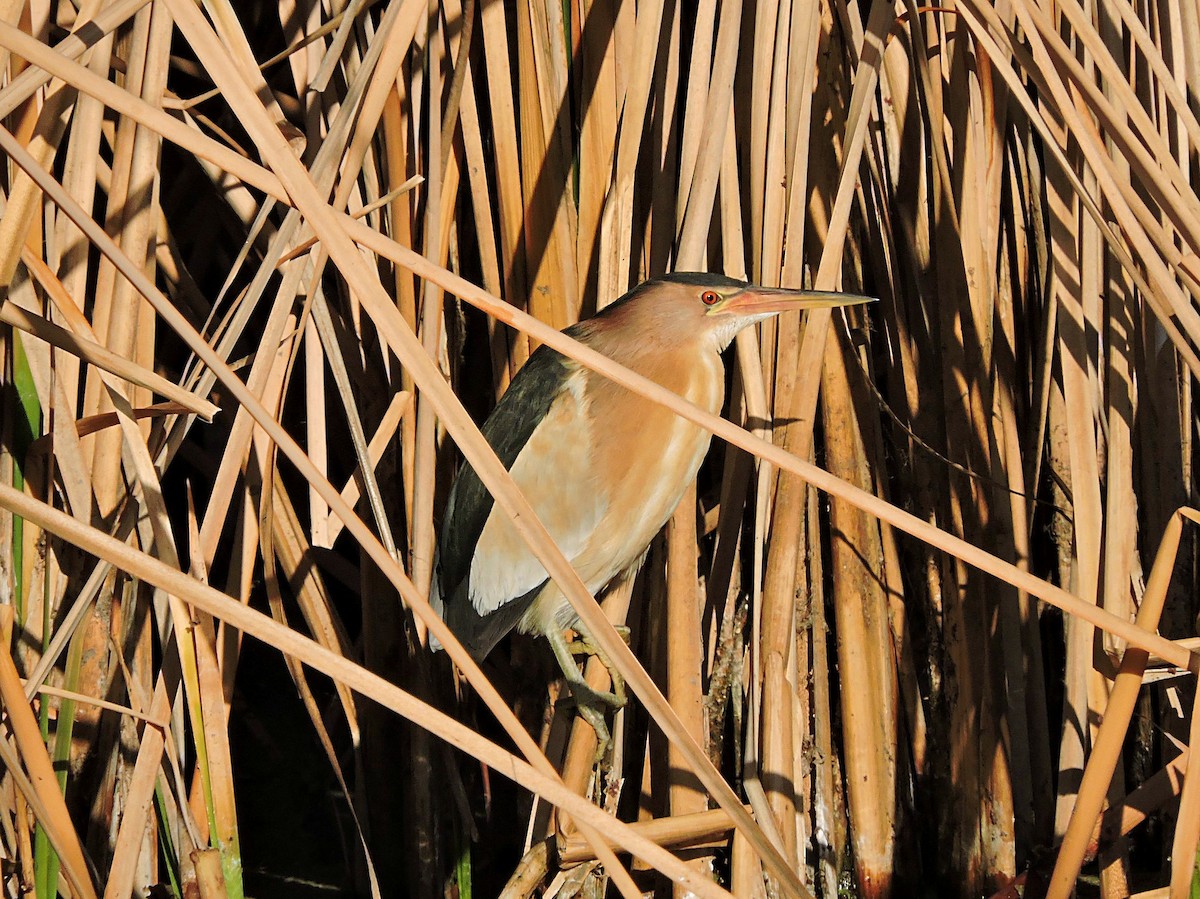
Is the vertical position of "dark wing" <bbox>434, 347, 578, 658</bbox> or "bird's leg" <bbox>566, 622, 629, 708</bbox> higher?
"dark wing" <bbox>434, 347, 578, 658</bbox>

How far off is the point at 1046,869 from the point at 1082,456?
0.58m

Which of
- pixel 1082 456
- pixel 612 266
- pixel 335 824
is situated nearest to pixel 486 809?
pixel 335 824

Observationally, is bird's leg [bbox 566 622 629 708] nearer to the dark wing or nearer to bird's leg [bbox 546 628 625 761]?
bird's leg [bbox 546 628 625 761]

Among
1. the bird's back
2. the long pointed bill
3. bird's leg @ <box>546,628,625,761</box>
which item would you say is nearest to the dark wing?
the bird's back

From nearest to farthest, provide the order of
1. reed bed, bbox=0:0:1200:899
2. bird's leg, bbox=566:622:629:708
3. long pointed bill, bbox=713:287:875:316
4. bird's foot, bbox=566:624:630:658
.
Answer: reed bed, bbox=0:0:1200:899, long pointed bill, bbox=713:287:875:316, bird's leg, bbox=566:622:629:708, bird's foot, bbox=566:624:630:658

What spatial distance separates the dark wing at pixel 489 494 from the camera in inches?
63.0

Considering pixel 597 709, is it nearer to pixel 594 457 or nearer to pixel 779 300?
pixel 594 457

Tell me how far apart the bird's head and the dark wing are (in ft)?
0.49

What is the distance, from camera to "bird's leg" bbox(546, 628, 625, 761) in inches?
56.4

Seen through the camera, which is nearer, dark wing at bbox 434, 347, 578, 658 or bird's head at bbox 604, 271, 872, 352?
bird's head at bbox 604, 271, 872, 352

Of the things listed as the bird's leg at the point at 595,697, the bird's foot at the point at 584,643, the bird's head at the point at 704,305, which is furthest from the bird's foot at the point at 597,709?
the bird's head at the point at 704,305

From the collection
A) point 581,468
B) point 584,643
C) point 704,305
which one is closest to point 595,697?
point 584,643

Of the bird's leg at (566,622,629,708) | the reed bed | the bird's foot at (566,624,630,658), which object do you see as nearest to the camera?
the reed bed

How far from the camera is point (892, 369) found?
5.51 ft
